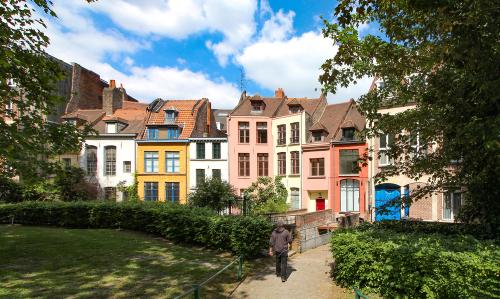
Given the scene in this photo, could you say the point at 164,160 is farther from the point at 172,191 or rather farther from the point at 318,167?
the point at 318,167

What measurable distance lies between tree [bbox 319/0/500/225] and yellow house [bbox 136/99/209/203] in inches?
1098

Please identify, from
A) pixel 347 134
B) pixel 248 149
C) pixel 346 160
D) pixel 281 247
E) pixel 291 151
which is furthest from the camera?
pixel 248 149

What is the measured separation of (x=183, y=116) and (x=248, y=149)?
8.64m

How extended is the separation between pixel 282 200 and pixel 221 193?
6.05 m

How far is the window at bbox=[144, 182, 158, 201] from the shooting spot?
38.9 metres

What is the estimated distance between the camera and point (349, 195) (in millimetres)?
31875

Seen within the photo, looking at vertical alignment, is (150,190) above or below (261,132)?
below

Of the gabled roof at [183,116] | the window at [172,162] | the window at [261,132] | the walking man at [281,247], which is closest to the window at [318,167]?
the window at [261,132]

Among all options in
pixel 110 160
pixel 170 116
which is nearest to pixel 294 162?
pixel 170 116

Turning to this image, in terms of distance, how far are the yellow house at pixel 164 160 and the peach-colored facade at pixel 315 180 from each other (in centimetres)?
1228

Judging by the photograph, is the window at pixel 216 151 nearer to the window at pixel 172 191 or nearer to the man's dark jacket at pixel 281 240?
the window at pixel 172 191

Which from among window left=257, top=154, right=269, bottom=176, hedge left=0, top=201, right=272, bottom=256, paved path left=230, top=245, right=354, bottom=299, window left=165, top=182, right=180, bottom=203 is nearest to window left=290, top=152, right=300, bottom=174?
window left=257, top=154, right=269, bottom=176

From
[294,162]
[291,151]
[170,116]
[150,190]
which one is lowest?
[150,190]

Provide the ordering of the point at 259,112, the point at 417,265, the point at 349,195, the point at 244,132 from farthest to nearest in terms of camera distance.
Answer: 1. the point at 259,112
2. the point at 244,132
3. the point at 349,195
4. the point at 417,265
